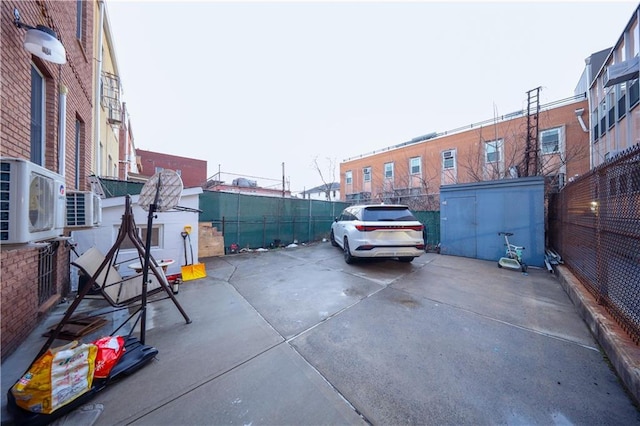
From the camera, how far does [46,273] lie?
3629mm

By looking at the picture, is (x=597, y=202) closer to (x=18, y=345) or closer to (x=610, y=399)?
(x=610, y=399)

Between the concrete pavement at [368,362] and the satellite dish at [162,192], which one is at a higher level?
the satellite dish at [162,192]

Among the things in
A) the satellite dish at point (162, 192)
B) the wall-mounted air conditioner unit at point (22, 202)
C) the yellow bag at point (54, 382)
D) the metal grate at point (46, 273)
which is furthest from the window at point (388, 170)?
the yellow bag at point (54, 382)

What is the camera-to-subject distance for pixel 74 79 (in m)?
4.49

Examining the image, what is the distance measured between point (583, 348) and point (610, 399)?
0.89 metres

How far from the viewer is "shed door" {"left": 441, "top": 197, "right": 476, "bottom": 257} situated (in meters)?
7.38

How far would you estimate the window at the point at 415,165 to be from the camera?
20.6 metres

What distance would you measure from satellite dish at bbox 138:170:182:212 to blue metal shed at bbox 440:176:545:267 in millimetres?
8023

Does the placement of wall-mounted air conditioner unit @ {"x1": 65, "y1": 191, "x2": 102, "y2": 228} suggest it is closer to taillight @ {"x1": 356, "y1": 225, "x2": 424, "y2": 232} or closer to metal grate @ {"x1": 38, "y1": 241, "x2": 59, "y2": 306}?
metal grate @ {"x1": 38, "y1": 241, "x2": 59, "y2": 306}

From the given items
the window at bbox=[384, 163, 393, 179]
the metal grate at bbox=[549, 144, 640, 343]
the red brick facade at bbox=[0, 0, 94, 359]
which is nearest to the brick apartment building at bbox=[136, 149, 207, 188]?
the window at bbox=[384, 163, 393, 179]

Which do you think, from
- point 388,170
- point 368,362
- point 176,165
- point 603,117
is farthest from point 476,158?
point 176,165

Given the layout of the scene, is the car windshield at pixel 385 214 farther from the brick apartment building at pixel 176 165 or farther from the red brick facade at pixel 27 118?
the brick apartment building at pixel 176 165

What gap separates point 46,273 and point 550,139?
2238cm

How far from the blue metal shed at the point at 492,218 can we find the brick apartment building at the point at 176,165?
24.2 metres
